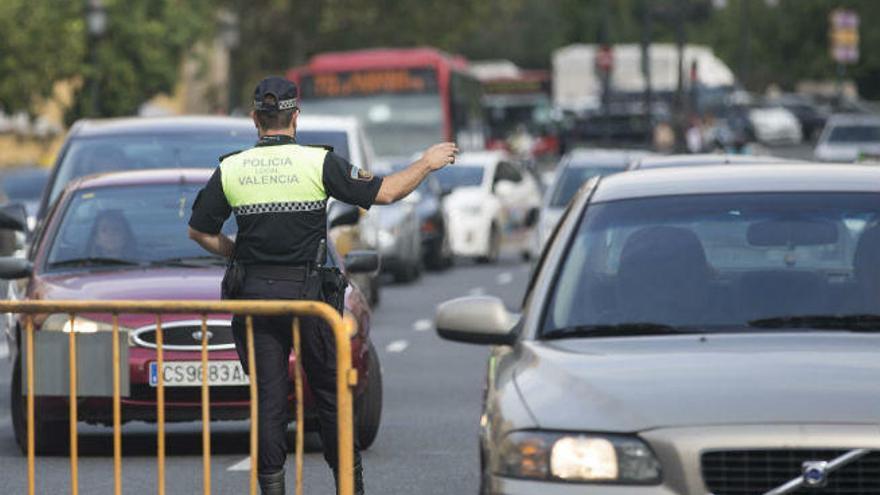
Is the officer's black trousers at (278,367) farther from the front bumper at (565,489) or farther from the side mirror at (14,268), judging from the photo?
the side mirror at (14,268)

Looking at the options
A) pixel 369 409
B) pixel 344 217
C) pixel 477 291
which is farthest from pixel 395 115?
→ pixel 369 409

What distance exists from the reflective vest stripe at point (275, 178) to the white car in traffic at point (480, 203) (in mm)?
25085

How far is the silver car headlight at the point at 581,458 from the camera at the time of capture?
6.89 metres

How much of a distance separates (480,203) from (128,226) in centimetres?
2257

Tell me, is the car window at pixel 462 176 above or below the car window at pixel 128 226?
below

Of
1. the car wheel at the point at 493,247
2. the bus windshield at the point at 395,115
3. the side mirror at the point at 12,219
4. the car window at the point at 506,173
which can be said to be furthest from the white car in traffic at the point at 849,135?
the side mirror at the point at 12,219

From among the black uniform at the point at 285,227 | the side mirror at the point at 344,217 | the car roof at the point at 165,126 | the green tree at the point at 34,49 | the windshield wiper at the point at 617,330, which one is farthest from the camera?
the green tree at the point at 34,49

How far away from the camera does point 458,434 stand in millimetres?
13930

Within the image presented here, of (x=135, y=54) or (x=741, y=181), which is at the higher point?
(x=741, y=181)

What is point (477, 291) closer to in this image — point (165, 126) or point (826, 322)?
point (165, 126)

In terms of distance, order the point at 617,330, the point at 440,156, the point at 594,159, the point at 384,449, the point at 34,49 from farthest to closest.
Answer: the point at 34,49 → the point at 594,159 → the point at 384,449 → the point at 440,156 → the point at 617,330

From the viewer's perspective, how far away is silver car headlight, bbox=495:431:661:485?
689 cm

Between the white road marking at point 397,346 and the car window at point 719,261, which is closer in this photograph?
the car window at point 719,261

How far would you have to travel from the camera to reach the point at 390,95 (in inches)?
1694
